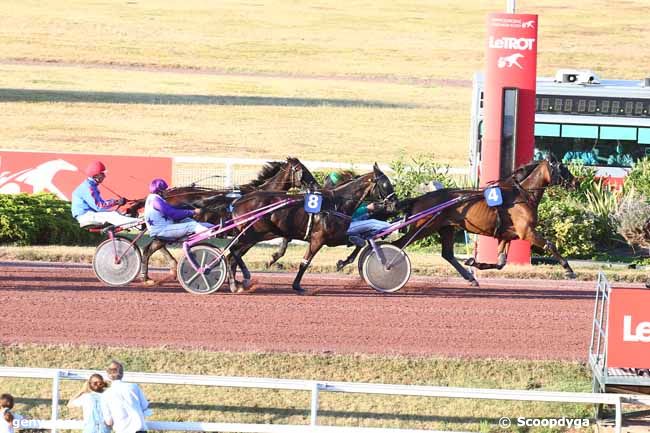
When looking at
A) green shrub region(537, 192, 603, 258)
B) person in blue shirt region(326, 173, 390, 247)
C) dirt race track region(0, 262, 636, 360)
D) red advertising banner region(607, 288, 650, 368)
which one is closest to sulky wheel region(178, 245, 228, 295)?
dirt race track region(0, 262, 636, 360)

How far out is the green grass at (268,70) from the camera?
37.1 meters

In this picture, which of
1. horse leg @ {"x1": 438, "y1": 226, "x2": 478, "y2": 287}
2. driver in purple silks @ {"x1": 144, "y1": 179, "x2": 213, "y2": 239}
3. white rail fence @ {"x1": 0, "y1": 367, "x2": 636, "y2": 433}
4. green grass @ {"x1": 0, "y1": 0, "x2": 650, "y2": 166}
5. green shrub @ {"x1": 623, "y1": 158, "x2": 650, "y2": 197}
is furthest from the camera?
green grass @ {"x1": 0, "y1": 0, "x2": 650, "y2": 166}

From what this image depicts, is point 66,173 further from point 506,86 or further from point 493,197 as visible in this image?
point 493,197

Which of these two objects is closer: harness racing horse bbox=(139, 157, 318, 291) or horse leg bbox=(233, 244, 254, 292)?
horse leg bbox=(233, 244, 254, 292)

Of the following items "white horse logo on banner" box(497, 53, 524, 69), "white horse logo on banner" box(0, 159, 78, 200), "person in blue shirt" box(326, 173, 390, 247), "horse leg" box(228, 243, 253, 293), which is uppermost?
"white horse logo on banner" box(497, 53, 524, 69)

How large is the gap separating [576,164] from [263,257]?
20.5 feet

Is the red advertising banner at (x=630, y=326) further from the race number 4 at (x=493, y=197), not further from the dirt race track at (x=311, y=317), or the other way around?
the race number 4 at (x=493, y=197)

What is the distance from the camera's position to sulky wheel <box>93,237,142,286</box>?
15445 millimetres

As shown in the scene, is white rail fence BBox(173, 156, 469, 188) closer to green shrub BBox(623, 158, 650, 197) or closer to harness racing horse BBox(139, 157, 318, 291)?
green shrub BBox(623, 158, 650, 197)

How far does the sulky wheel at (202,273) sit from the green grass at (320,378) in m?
2.38

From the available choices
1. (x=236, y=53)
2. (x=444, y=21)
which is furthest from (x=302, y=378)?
(x=444, y=21)

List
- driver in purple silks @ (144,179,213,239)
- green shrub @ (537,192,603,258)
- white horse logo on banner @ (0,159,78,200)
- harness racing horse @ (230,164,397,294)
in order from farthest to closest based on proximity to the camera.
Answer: white horse logo on banner @ (0,159,78,200) → green shrub @ (537,192,603,258) → harness racing horse @ (230,164,397,294) → driver in purple silks @ (144,179,213,239)

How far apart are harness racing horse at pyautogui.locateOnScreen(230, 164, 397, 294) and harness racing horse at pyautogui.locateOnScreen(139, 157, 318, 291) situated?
34 centimetres

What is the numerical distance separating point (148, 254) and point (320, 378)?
3.66 m
